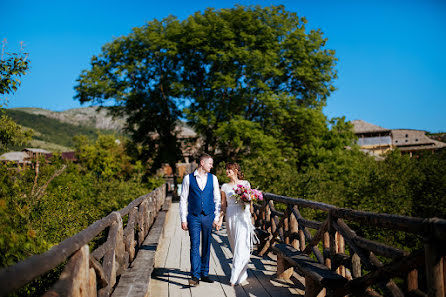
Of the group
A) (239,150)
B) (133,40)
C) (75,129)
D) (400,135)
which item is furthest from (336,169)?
(75,129)

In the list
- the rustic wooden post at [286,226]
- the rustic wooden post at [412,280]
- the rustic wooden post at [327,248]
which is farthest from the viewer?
the rustic wooden post at [286,226]

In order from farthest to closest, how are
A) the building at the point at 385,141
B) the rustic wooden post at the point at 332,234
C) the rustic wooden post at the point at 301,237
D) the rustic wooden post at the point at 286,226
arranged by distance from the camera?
the building at the point at 385,141 < the rustic wooden post at the point at 286,226 < the rustic wooden post at the point at 301,237 < the rustic wooden post at the point at 332,234

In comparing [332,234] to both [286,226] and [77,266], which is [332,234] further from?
[77,266]

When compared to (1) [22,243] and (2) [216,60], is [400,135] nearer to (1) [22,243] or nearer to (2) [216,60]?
(2) [216,60]

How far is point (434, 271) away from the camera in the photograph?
240cm

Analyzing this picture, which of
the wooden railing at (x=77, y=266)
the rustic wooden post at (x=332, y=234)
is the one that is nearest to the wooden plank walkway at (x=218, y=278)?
the rustic wooden post at (x=332, y=234)

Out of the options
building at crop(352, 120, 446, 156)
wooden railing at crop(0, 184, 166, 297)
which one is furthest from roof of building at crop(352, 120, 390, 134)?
wooden railing at crop(0, 184, 166, 297)

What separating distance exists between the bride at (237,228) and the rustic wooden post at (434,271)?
9.59 feet

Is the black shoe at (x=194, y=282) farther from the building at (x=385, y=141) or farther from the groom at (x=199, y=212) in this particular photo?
the building at (x=385, y=141)

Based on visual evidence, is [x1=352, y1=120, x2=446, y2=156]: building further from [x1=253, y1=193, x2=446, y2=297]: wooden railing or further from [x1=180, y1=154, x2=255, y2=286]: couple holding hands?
[x1=253, y1=193, x2=446, y2=297]: wooden railing

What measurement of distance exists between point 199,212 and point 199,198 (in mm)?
217

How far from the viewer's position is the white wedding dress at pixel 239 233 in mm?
4942

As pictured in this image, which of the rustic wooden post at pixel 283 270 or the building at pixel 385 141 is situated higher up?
the building at pixel 385 141

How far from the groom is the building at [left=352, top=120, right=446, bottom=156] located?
2003 inches
